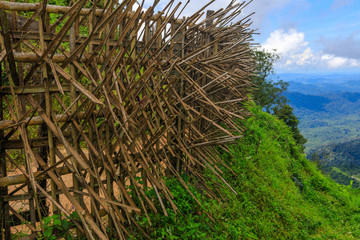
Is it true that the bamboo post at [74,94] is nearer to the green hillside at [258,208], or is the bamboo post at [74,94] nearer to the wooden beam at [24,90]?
the wooden beam at [24,90]

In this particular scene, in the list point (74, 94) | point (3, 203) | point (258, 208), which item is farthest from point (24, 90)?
point (258, 208)

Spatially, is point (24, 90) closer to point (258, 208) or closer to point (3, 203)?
point (3, 203)

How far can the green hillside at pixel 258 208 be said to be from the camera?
3.05 m

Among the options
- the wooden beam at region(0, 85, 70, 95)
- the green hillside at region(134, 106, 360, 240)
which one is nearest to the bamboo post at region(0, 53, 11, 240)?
the wooden beam at region(0, 85, 70, 95)

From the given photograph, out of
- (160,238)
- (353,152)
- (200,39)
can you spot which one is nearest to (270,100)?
(200,39)

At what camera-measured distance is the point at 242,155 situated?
640 cm

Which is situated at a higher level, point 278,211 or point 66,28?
point 66,28

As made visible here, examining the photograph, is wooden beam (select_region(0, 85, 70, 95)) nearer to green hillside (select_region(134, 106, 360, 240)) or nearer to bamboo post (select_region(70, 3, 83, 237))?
bamboo post (select_region(70, 3, 83, 237))

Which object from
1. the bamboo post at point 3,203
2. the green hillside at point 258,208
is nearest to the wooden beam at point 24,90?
the bamboo post at point 3,203

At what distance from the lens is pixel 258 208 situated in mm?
4887

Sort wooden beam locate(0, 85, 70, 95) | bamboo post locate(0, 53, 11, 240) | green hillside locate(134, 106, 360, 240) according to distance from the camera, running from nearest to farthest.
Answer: wooden beam locate(0, 85, 70, 95), bamboo post locate(0, 53, 11, 240), green hillside locate(134, 106, 360, 240)

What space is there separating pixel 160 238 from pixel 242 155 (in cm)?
423

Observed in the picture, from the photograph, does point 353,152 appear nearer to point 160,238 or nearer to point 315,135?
point 315,135

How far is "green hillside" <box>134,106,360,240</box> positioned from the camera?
3047 mm
